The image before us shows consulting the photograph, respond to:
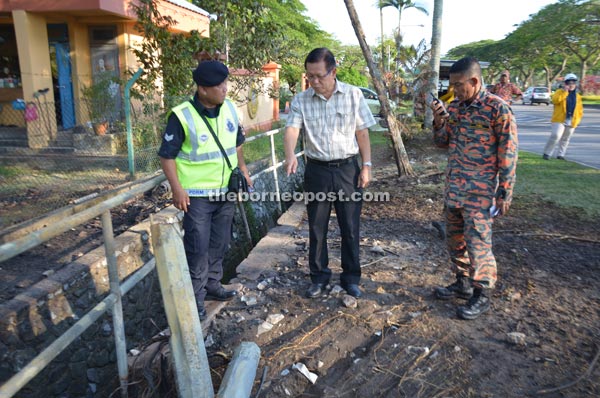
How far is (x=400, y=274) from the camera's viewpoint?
3.86 metres

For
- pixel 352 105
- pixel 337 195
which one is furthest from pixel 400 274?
pixel 352 105

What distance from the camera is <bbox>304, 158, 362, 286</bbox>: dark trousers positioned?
3.27 meters

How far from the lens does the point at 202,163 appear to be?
2.92 metres

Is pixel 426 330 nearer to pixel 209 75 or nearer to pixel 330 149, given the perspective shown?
pixel 330 149

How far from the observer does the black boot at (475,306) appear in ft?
10.0

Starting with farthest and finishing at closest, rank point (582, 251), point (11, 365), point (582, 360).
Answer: point (582, 251), point (11, 365), point (582, 360)

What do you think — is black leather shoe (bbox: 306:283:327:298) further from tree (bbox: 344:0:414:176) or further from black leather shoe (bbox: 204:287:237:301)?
tree (bbox: 344:0:414:176)

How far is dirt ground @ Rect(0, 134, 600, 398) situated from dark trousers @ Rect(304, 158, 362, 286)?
0.73 ft

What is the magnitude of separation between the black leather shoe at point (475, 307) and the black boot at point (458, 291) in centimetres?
17

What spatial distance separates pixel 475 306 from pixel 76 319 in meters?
2.92

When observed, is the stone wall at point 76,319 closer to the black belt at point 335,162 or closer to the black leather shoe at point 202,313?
the black leather shoe at point 202,313

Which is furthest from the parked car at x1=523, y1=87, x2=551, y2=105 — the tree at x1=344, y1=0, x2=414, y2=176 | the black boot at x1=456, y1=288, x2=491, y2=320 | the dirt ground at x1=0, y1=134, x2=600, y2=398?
the black boot at x1=456, y1=288, x2=491, y2=320

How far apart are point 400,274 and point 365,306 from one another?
0.71m

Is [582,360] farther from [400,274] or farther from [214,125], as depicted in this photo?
[214,125]
